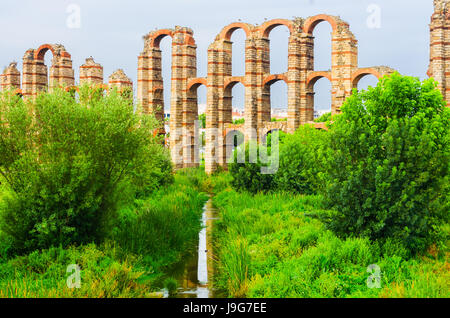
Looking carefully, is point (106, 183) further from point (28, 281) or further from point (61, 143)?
point (28, 281)

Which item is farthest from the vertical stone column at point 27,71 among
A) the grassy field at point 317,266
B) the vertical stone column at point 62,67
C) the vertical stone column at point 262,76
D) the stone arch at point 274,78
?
the grassy field at point 317,266

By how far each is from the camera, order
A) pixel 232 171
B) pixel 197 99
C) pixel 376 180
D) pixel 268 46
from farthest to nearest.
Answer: pixel 197 99 < pixel 268 46 < pixel 232 171 < pixel 376 180

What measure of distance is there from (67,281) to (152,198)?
1186cm

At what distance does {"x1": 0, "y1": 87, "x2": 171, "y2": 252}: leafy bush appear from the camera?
12.6 metres

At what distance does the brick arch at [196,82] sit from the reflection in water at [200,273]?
20986mm

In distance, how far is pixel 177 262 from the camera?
47.6ft

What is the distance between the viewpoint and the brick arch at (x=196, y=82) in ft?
124

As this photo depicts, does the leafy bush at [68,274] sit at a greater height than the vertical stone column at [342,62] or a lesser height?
lesser

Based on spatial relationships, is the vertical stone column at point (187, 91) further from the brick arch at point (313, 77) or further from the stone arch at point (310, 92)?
the brick arch at point (313, 77)

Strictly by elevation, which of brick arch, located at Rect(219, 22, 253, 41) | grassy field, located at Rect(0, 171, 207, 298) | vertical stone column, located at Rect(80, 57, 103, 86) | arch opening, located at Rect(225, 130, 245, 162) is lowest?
grassy field, located at Rect(0, 171, 207, 298)

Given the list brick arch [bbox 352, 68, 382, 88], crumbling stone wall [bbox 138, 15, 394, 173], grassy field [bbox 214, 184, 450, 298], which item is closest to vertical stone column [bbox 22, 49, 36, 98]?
crumbling stone wall [bbox 138, 15, 394, 173]

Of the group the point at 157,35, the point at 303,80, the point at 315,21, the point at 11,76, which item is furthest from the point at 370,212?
the point at 11,76

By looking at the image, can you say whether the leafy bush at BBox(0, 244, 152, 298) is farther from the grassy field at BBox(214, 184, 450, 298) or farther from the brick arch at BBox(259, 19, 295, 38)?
the brick arch at BBox(259, 19, 295, 38)
